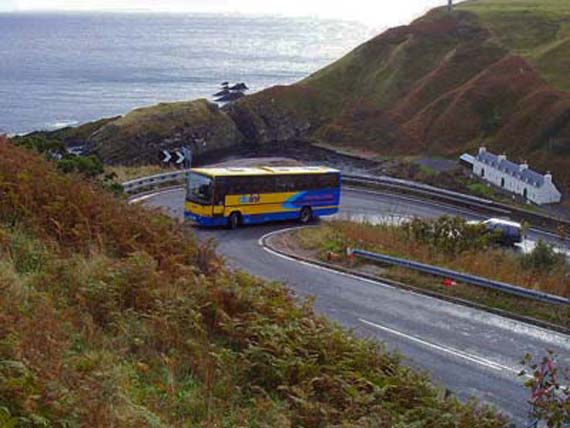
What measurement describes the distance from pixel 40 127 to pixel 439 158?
168 feet

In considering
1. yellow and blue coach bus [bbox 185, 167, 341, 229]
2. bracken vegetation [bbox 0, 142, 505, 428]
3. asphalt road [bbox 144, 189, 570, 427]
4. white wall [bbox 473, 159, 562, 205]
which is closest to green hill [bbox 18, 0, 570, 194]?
white wall [bbox 473, 159, 562, 205]

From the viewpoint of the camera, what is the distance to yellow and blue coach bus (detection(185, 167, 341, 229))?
103ft

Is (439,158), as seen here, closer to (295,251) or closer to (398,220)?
(398,220)

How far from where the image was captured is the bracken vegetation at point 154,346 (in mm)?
7871

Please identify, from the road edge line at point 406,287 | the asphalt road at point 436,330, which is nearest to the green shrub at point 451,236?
the road edge line at point 406,287

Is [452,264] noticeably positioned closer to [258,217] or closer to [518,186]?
[258,217]

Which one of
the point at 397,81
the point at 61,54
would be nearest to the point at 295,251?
the point at 397,81

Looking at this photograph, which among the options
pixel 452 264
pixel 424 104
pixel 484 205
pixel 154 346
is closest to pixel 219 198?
pixel 452 264

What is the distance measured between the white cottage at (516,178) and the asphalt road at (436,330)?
29.9 meters

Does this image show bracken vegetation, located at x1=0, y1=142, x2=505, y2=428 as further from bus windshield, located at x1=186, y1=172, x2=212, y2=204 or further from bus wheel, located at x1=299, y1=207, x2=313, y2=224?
bus wheel, located at x1=299, y1=207, x2=313, y2=224

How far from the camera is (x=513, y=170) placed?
175 feet

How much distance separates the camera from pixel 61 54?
192500 millimetres

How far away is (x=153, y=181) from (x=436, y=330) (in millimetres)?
24760

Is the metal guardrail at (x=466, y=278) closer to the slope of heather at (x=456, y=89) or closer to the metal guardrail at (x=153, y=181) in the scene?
the metal guardrail at (x=153, y=181)
